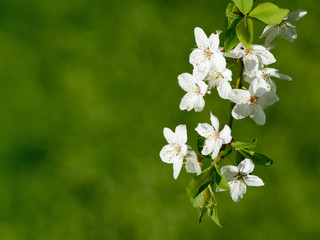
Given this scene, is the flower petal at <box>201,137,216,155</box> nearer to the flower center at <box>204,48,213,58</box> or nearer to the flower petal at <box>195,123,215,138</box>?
the flower petal at <box>195,123,215,138</box>

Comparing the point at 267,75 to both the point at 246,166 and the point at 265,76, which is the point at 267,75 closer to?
the point at 265,76

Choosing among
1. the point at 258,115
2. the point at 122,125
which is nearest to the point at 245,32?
the point at 258,115

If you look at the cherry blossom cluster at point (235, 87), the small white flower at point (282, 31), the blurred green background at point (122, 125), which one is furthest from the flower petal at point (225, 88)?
the blurred green background at point (122, 125)

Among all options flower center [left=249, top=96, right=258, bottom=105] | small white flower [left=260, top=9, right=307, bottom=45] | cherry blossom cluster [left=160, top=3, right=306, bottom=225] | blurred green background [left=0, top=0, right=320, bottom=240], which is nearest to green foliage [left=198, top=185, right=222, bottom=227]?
cherry blossom cluster [left=160, top=3, right=306, bottom=225]

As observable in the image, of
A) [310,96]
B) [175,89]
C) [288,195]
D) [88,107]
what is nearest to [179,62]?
[175,89]

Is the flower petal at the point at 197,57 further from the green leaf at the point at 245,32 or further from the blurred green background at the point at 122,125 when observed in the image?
the blurred green background at the point at 122,125

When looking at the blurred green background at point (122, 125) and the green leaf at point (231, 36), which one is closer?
the green leaf at point (231, 36)
